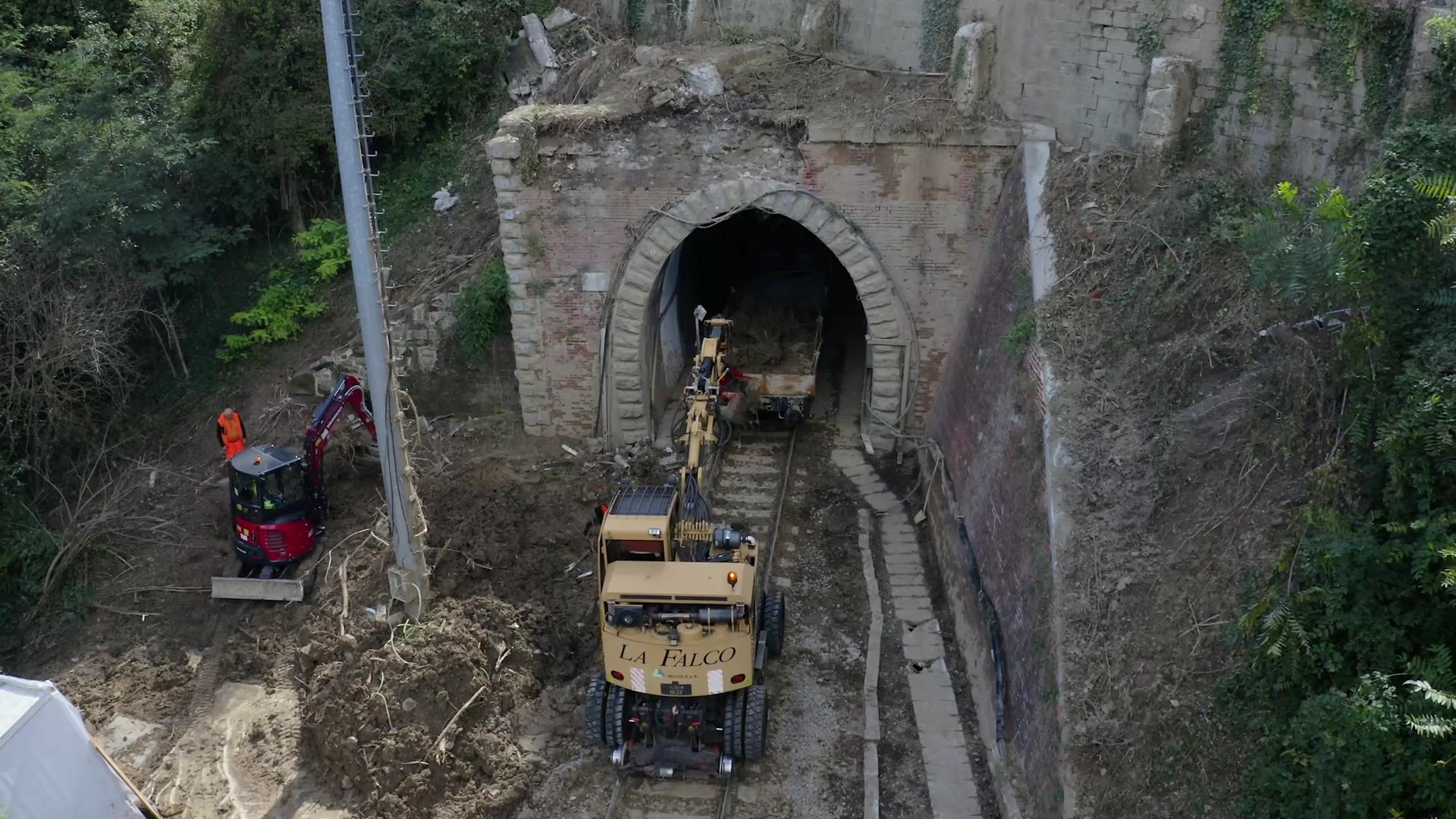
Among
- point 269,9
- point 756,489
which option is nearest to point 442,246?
point 269,9

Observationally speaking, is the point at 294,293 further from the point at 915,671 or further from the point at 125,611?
the point at 915,671

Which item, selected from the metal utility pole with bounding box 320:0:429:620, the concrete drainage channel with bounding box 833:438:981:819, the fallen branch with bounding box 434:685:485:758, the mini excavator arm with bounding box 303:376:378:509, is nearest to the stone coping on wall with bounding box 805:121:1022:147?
the concrete drainage channel with bounding box 833:438:981:819

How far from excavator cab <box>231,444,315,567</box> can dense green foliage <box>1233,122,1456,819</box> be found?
38.4ft

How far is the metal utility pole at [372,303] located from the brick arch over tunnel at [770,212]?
17.5ft

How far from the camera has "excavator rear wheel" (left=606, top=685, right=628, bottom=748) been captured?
10.9 metres

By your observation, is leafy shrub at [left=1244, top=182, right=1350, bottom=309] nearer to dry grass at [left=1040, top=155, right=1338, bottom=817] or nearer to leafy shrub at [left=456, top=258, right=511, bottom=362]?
dry grass at [left=1040, top=155, right=1338, bottom=817]

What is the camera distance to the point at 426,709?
452 inches

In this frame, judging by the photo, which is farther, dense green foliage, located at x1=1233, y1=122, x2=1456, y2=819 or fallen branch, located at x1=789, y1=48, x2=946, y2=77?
fallen branch, located at x1=789, y1=48, x2=946, y2=77

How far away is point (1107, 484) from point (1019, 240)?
4.83 metres

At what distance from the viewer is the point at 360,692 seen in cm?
1158

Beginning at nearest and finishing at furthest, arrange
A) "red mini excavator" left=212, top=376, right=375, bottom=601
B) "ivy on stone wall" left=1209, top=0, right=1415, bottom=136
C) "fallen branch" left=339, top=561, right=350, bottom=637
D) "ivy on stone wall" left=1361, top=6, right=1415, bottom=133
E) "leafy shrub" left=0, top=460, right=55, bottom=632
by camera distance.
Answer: "ivy on stone wall" left=1361, top=6, right=1415, bottom=133 < "ivy on stone wall" left=1209, top=0, right=1415, bottom=136 < "fallen branch" left=339, top=561, right=350, bottom=637 < "red mini excavator" left=212, top=376, right=375, bottom=601 < "leafy shrub" left=0, top=460, right=55, bottom=632

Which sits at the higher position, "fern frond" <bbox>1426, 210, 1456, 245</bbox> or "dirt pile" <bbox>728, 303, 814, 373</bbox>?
"fern frond" <bbox>1426, 210, 1456, 245</bbox>

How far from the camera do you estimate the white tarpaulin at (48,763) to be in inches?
364

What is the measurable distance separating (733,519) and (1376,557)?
930cm
